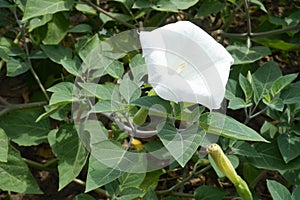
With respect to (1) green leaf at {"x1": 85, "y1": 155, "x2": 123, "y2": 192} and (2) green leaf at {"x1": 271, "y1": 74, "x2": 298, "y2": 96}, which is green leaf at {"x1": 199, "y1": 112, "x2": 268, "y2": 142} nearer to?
(1) green leaf at {"x1": 85, "y1": 155, "x2": 123, "y2": 192}

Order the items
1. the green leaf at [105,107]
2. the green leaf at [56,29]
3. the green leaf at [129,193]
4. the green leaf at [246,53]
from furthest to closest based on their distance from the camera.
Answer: the green leaf at [56,29] < the green leaf at [246,53] < the green leaf at [129,193] < the green leaf at [105,107]

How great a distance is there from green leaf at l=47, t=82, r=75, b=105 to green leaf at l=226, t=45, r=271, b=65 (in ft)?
2.20

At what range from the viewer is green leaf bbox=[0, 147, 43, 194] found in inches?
60.9

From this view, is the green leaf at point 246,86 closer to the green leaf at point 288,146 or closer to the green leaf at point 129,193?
the green leaf at point 288,146

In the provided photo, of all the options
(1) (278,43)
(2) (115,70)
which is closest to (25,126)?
(2) (115,70)

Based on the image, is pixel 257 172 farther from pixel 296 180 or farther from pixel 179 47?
pixel 179 47

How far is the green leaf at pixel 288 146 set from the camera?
1.57 m

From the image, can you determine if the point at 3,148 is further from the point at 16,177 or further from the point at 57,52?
the point at 57,52

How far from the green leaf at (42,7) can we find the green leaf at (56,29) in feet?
0.76

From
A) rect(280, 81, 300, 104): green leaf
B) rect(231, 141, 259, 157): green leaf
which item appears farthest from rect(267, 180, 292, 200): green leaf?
rect(280, 81, 300, 104): green leaf

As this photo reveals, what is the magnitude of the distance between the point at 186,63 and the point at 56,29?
0.98m

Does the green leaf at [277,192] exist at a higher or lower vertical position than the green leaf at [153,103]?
lower

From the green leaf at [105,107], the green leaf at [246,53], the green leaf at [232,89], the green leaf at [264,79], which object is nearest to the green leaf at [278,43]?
the green leaf at [246,53]

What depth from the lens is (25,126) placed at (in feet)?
5.89
